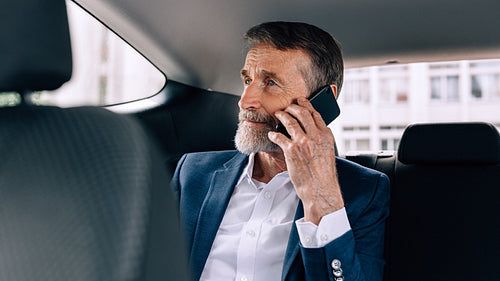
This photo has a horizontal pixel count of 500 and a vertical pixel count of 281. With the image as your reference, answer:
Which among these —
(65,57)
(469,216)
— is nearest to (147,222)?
(65,57)

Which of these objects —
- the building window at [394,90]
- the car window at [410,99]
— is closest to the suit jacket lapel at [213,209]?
the car window at [410,99]

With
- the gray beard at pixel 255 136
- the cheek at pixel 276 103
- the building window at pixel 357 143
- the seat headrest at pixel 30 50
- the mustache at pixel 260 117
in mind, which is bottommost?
the building window at pixel 357 143

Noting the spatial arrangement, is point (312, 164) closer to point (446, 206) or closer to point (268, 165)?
point (268, 165)

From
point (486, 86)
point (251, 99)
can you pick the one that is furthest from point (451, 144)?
point (486, 86)

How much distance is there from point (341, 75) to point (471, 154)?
1.72 feet

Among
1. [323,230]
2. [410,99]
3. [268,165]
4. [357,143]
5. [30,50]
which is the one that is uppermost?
[30,50]

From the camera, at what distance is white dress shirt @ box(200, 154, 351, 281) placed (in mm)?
1312

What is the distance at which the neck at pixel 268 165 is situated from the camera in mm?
1611

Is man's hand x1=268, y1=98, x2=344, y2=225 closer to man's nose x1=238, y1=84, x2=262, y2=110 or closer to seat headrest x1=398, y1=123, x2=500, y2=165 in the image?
man's nose x1=238, y1=84, x2=262, y2=110

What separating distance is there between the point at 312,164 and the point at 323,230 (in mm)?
173

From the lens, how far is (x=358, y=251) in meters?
1.43

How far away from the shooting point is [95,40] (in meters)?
1.69

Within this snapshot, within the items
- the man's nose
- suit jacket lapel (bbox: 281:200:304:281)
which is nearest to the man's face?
the man's nose

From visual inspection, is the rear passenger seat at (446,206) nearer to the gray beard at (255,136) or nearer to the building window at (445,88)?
the gray beard at (255,136)
